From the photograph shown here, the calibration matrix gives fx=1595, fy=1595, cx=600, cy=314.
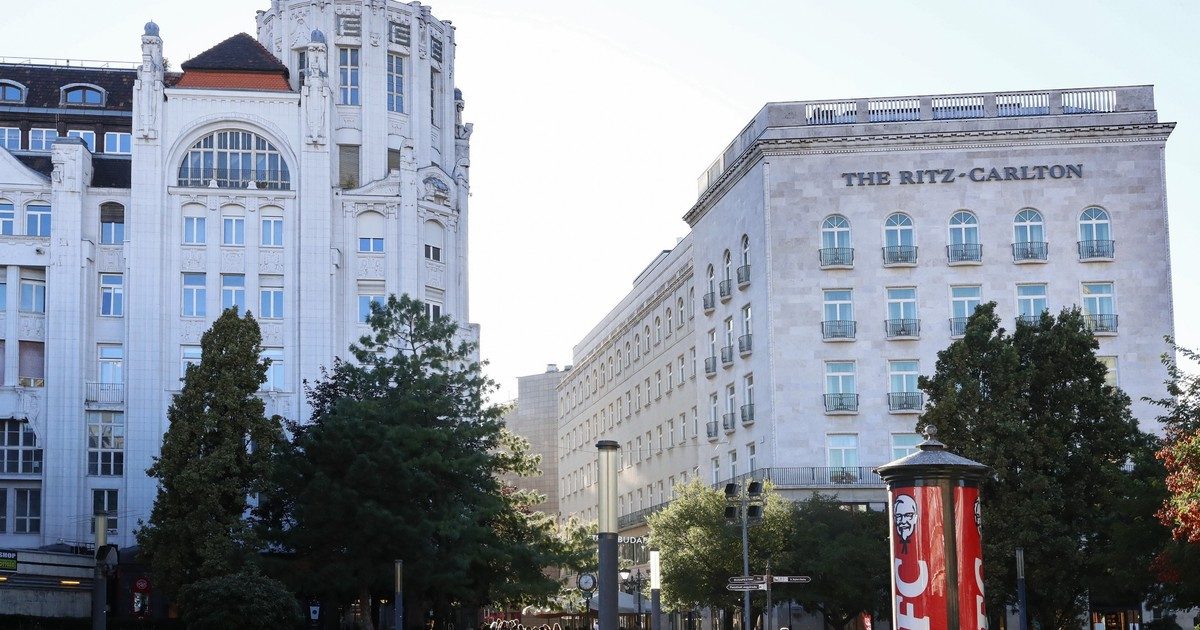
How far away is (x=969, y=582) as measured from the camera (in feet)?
76.3

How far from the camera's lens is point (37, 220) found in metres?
71.2

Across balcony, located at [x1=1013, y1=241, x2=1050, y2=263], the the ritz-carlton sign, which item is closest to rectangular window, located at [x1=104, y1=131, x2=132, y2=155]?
the the ritz-carlton sign

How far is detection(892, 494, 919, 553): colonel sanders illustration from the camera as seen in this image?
23.4m

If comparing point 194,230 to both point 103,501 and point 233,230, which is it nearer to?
point 233,230

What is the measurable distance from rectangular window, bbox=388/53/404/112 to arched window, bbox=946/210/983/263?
2696 cm

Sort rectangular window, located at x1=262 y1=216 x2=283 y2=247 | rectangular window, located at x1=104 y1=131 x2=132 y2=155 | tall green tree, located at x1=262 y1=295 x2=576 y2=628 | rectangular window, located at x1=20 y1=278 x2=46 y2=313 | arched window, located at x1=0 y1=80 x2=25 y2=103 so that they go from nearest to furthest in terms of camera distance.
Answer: tall green tree, located at x1=262 y1=295 x2=576 y2=628 < rectangular window, located at x1=20 y1=278 x2=46 y2=313 < rectangular window, located at x1=262 y1=216 x2=283 y2=247 < rectangular window, located at x1=104 y1=131 x2=132 y2=155 < arched window, located at x1=0 y1=80 x2=25 y2=103

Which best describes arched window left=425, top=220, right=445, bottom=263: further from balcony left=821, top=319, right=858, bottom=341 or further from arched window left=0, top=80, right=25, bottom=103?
arched window left=0, top=80, right=25, bottom=103

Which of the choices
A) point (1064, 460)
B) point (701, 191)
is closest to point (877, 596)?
point (1064, 460)

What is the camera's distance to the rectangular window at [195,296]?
234ft

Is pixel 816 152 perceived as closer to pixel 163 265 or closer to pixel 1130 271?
pixel 1130 271

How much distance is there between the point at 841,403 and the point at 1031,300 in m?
9.11

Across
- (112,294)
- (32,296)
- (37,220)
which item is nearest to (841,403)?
(112,294)

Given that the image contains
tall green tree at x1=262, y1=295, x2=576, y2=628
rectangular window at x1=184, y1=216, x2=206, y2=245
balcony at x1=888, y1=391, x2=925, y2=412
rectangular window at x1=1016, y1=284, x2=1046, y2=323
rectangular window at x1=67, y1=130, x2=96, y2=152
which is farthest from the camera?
rectangular window at x1=67, y1=130, x2=96, y2=152

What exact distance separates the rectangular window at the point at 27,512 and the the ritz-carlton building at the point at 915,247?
103 ft
